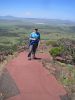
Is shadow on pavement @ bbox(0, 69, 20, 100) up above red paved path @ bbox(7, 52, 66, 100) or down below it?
above

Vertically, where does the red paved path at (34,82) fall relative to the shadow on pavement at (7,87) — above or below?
below

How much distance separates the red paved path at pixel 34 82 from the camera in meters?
9.23

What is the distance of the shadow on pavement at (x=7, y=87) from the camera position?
29.6 feet

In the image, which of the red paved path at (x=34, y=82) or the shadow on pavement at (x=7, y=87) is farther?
the red paved path at (x=34, y=82)

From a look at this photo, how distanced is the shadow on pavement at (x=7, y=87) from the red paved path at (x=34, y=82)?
173mm

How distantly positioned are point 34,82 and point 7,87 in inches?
→ 50.1

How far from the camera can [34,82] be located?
34.9 ft

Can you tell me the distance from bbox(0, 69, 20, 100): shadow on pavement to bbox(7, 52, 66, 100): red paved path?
17 centimetres

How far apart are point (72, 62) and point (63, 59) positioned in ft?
2.06

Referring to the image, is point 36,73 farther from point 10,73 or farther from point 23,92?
point 23,92

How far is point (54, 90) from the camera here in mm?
9930

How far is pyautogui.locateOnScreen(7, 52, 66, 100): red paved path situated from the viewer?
9.23 m

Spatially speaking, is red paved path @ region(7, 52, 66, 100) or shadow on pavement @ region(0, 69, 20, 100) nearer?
shadow on pavement @ region(0, 69, 20, 100)

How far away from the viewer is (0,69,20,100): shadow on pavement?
903cm
